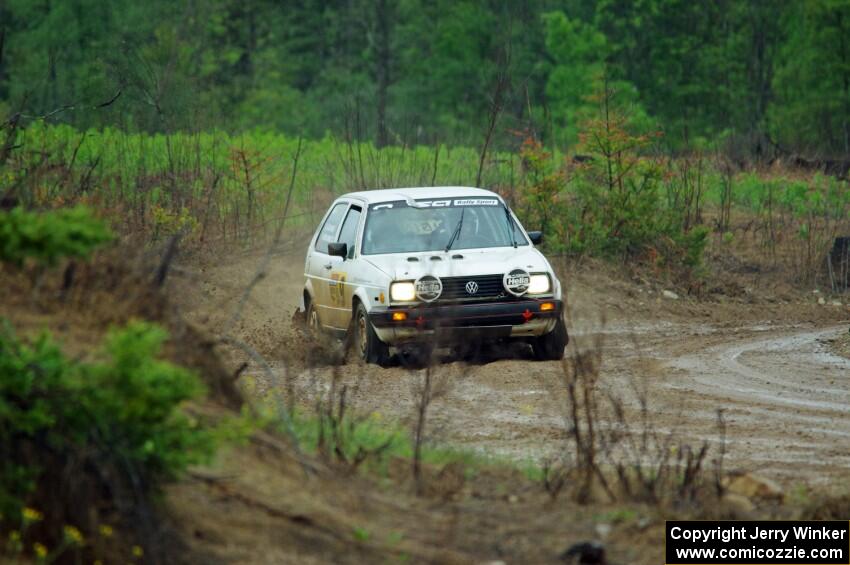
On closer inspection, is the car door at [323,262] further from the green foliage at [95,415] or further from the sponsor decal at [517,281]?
the green foliage at [95,415]

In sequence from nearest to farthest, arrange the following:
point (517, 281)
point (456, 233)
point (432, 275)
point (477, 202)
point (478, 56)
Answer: point (432, 275)
point (517, 281)
point (456, 233)
point (477, 202)
point (478, 56)

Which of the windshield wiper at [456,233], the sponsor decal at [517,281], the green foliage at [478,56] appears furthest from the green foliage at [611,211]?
the green foliage at [478,56]

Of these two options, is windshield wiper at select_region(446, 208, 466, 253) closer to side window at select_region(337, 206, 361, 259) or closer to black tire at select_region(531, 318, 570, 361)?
side window at select_region(337, 206, 361, 259)

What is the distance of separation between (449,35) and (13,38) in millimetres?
18705

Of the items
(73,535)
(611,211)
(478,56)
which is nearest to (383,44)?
(478,56)

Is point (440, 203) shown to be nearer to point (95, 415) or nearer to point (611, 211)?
point (611, 211)

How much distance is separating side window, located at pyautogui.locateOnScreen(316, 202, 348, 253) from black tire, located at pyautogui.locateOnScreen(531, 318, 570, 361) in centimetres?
277

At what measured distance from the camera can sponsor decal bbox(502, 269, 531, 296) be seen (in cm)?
1336

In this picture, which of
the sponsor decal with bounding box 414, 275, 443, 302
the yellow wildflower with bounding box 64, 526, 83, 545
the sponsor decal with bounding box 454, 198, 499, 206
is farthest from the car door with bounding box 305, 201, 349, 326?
the yellow wildflower with bounding box 64, 526, 83, 545

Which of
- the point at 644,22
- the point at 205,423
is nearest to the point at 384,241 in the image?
the point at 205,423

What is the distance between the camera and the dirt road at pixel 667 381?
31.9 ft

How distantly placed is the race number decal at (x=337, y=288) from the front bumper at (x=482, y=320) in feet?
3.31

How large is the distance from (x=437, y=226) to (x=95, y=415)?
28.9 feet

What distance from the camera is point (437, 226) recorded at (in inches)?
562
